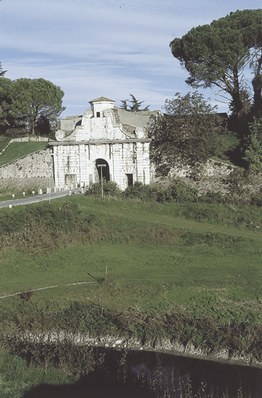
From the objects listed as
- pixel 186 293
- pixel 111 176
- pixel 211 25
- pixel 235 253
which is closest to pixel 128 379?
pixel 186 293

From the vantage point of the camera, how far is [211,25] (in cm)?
4003

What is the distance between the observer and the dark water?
583 inches

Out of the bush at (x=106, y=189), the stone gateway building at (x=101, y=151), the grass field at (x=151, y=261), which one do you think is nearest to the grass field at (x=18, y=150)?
the stone gateway building at (x=101, y=151)

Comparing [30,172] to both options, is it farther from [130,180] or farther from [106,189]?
[106,189]

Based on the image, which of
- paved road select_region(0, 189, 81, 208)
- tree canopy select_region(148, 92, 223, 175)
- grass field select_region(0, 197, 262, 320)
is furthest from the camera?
tree canopy select_region(148, 92, 223, 175)

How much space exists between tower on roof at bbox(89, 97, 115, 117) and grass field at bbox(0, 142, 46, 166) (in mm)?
6505

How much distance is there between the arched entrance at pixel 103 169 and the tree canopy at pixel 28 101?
1443cm

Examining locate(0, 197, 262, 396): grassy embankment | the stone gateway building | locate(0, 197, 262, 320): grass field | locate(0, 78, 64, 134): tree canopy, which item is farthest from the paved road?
locate(0, 78, 64, 134): tree canopy

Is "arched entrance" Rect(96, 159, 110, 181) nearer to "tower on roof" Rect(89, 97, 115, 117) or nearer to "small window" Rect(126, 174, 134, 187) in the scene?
"small window" Rect(126, 174, 134, 187)

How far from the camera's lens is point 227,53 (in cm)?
3794

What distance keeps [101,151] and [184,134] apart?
18.9 feet

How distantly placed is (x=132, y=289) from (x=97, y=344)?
318cm

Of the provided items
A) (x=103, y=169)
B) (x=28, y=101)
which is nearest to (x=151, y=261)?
(x=103, y=169)

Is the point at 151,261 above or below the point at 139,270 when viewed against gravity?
above
